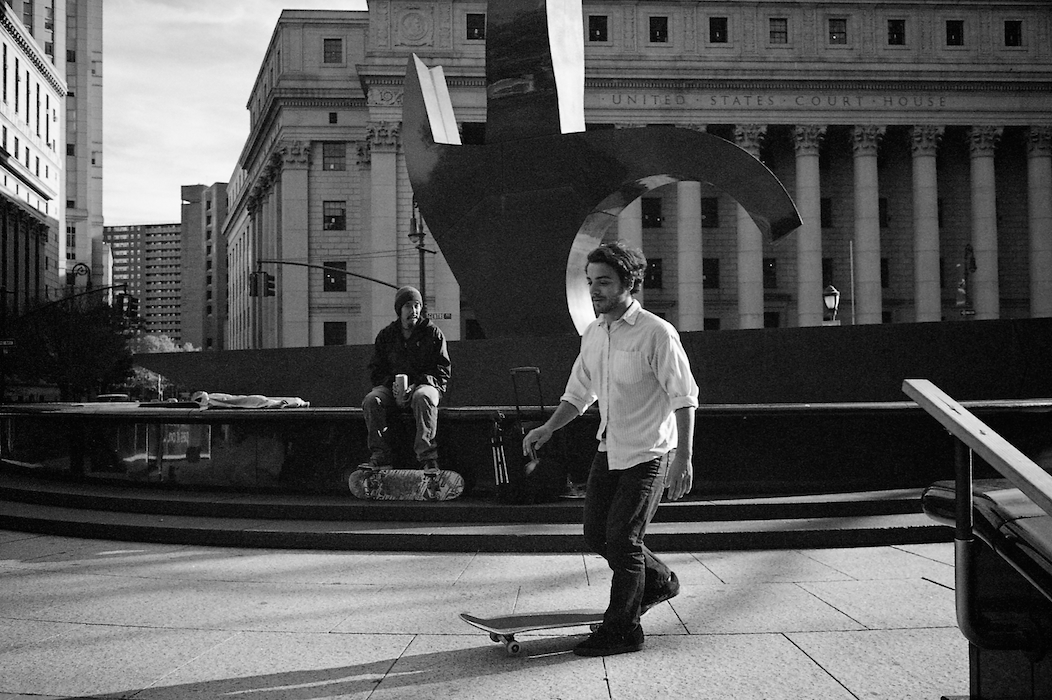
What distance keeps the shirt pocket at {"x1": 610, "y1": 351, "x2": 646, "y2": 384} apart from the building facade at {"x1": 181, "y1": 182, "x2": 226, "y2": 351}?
483 feet

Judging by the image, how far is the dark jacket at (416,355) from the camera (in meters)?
9.12

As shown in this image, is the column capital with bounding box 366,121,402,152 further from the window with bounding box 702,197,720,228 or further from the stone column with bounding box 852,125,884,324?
the stone column with bounding box 852,125,884,324

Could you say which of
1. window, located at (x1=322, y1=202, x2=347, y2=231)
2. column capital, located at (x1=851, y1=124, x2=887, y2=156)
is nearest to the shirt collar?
column capital, located at (x1=851, y1=124, x2=887, y2=156)

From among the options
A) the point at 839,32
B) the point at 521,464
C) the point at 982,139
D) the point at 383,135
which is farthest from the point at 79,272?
the point at 982,139

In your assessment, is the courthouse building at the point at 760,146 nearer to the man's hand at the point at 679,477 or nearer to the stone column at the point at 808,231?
the stone column at the point at 808,231

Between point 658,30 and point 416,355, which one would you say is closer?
point 416,355

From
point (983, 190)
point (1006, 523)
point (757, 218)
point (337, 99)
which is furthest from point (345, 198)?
point (1006, 523)

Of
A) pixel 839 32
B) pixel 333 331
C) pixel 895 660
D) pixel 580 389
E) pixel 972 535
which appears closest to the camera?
pixel 972 535

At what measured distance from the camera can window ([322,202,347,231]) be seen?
5659 cm

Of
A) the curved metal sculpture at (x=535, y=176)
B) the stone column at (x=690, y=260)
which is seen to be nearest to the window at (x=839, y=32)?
the stone column at (x=690, y=260)

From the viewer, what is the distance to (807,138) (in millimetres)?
52531

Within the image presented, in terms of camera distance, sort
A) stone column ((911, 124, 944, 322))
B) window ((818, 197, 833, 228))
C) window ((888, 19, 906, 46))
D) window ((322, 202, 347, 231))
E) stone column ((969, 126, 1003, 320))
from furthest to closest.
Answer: window ((818, 197, 833, 228))
window ((322, 202, 347, 231))
window ((888, 19, 906, 46))
stone column ((969, 126, 1003, 320))
stone column ((911, 124, 944, 322))

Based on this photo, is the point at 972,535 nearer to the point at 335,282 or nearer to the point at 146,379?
the point at 335,282

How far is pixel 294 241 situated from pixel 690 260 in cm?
2388
